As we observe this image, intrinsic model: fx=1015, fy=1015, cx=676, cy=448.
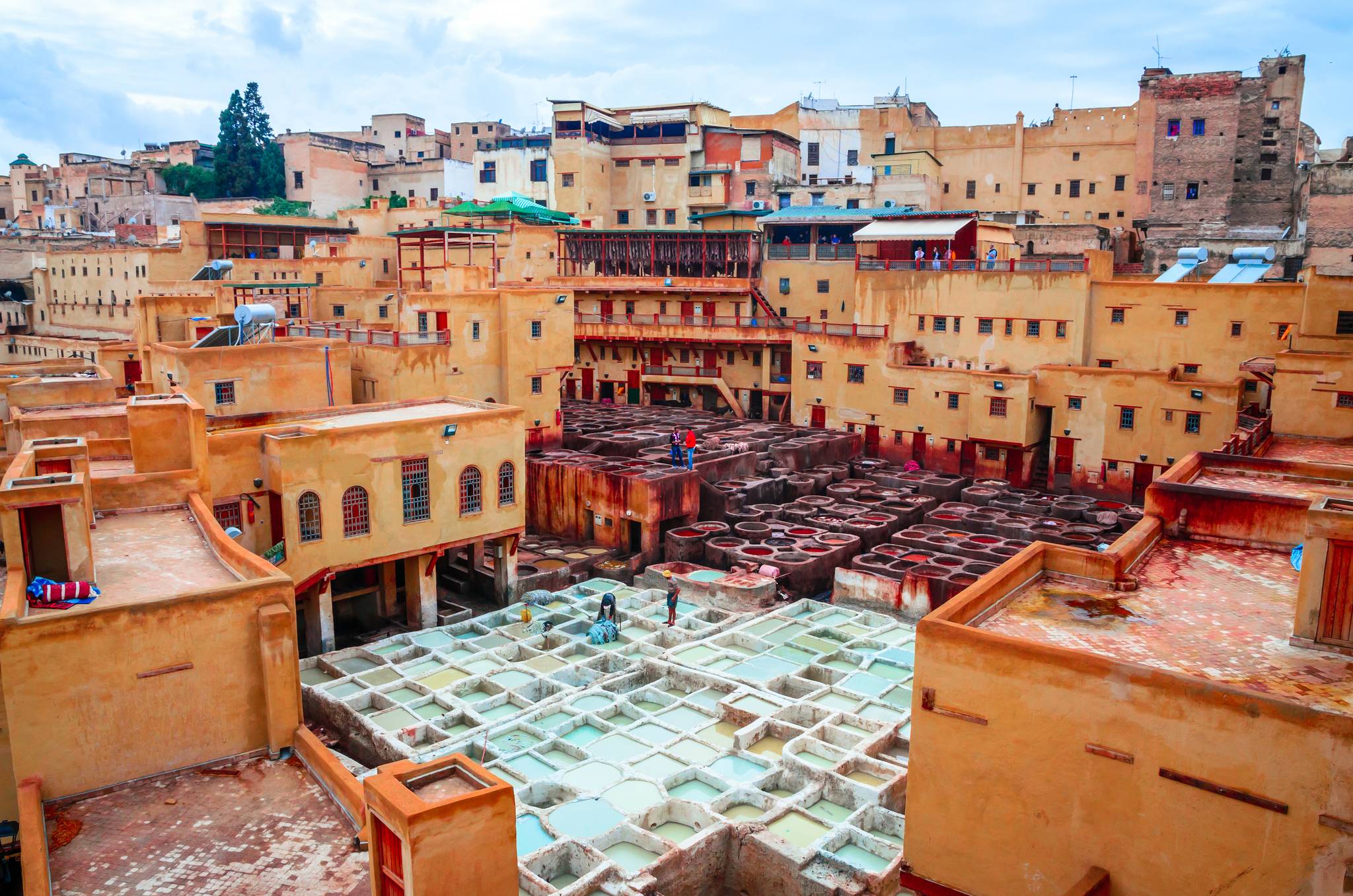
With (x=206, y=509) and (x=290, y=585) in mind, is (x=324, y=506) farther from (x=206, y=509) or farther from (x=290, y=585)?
(x=290, y=585)

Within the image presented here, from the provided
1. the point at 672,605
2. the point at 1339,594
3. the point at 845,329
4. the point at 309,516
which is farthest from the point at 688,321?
the point at 1339,594

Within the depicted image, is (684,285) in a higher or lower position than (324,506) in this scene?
higher

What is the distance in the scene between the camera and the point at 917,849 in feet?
40.1

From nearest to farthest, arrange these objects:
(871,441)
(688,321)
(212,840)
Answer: (212,840)
(871,441)
(688,321)

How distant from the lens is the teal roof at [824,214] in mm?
51156

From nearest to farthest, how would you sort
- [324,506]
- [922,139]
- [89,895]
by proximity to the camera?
[89,895], [324,506], [922,139]

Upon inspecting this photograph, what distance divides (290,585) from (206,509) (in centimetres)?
565

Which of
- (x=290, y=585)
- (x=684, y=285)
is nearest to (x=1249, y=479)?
(x=290, y=585)

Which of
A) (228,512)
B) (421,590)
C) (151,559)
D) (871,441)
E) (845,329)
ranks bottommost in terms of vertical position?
(421,590)

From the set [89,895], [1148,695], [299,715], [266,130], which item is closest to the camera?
[1148,695]

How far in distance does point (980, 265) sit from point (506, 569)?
1017 inches

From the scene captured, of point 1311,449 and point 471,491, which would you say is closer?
point 1311,449

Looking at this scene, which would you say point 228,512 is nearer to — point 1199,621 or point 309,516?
point 309,516

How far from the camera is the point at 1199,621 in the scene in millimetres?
13141
